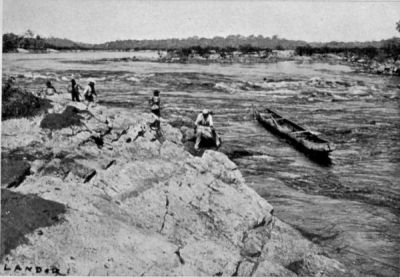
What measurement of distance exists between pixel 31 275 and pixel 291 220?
244 inches

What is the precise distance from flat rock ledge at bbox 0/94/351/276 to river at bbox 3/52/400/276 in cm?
156

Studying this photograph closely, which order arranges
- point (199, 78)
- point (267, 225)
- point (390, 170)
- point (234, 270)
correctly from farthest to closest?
point (199, 78)
point (390, 170)
point (267, 225)
point (234, 270)

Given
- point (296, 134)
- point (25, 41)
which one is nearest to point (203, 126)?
point (296, 134)

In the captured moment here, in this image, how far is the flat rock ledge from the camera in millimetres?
5141

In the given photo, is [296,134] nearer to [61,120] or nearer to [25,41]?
[61,120]

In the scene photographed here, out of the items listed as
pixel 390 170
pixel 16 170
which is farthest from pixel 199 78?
pixel 16 170

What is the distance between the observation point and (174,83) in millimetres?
35188

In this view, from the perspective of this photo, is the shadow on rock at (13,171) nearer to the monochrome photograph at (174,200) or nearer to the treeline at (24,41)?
the monochrome photograph at (174,200)

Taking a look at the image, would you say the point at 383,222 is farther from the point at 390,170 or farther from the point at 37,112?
the point at 37,112

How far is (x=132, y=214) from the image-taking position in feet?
20.7

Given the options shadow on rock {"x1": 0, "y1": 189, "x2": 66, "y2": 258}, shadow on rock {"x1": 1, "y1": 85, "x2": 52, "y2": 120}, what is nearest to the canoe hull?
shadow on rock {"x1": 1, "y1": 85, "x2": 52, "y2": 120}

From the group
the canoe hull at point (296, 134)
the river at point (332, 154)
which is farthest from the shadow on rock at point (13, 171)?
the canoe hull at point (296, 134)

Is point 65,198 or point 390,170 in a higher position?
point 65,198

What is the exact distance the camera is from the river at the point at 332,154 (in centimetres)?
872
